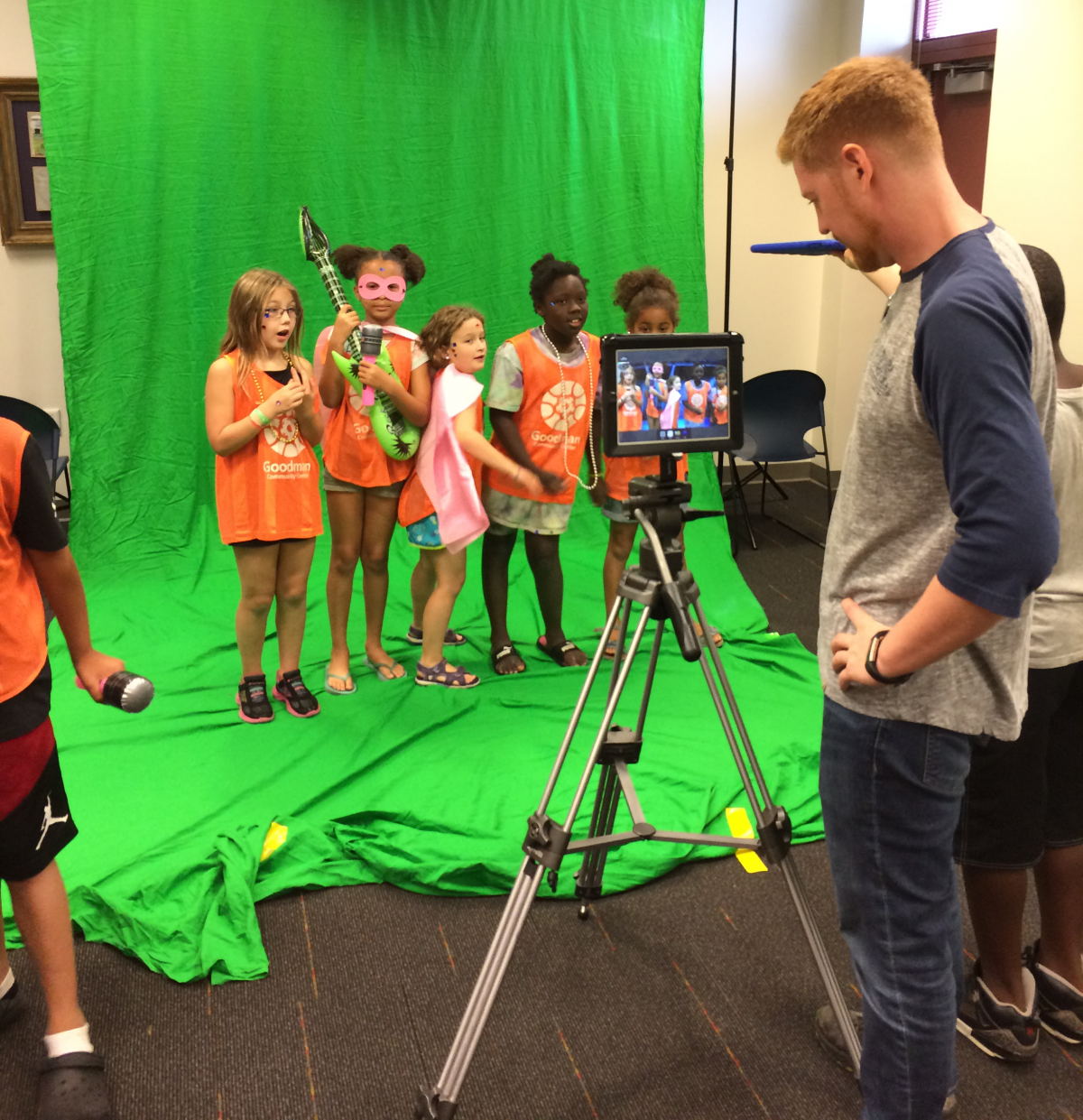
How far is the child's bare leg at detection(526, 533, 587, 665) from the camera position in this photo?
324 cm

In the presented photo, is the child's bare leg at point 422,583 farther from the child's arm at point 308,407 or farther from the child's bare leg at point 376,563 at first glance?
the child's arm at point 308,407

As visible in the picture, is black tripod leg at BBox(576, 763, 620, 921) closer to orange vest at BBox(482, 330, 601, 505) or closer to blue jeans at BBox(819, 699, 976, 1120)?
blue jeans at BBox(819, 699, 976, 1120)

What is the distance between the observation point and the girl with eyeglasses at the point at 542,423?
299 centimetres

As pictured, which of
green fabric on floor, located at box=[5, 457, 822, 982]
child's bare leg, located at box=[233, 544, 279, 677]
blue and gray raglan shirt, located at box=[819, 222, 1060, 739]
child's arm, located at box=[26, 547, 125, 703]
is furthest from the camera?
child's bare leg, located at box=[233, 544, 279, 677]

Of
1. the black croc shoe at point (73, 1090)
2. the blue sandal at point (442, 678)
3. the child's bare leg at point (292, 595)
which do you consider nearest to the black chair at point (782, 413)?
the blue sandal at point (442, 678)

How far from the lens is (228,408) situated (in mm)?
2660

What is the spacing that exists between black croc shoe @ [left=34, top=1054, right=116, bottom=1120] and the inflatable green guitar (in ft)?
5.61

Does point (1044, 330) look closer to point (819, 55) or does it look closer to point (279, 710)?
point (279, 710)

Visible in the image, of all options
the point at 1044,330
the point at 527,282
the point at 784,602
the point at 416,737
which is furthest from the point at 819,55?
the point at 1044,330

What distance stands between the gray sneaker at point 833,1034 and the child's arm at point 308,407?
6.08ft

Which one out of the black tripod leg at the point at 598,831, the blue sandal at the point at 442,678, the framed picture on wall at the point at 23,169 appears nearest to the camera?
the black tripod leg at the point at 598,831

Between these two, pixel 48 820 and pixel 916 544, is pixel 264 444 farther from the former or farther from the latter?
pixel 916 544

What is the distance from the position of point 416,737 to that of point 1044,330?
2.09 meters

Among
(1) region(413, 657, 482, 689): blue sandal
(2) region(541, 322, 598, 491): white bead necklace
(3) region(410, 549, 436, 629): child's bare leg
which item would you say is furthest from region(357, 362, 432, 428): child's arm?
(1) region(413, 657, 482, 689): blue sandal
